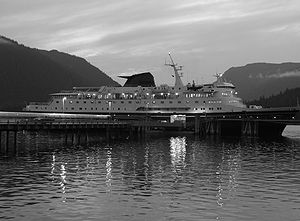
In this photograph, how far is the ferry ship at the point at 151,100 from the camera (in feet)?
347

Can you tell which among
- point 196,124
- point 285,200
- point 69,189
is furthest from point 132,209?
point 196,124

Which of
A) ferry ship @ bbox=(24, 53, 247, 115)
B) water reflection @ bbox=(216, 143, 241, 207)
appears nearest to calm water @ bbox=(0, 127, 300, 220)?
water reflection @ bbox=(216, 143, 241, 207)

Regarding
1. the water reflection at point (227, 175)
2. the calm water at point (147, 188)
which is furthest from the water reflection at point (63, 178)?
the water reflection at point (227, 175)

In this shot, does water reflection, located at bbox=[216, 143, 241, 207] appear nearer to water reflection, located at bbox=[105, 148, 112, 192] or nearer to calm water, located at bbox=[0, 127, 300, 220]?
calm water, located at bbox=[0, 127, 300, 220]

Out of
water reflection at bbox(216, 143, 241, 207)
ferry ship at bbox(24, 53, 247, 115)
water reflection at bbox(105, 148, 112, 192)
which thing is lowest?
water reflection at bbox(216, 143, 241, 207)

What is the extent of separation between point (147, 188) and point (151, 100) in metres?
83.5

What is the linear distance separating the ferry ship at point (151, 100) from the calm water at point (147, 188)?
61320 mm

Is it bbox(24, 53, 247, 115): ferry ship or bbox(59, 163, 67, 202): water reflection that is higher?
bbox(24, 53, 247, 115): ferry ship

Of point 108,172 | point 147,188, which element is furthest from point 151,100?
point 147,188

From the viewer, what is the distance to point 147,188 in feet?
90.1

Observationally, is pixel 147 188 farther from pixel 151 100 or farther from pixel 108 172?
pixel 151 100

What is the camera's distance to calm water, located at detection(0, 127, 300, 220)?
69.4 ft

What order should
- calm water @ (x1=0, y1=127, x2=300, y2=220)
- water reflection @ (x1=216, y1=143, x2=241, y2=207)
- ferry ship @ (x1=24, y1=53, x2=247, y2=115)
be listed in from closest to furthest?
calm water @ (x1=0, y1=127, x2=300, y2=220) < water reflection @ (x1=216, y1=143, x2=241, y2=207) < ferry ship @ (x1=24, y1=53, x2=247, y2=115)

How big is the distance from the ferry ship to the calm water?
61320 millimetres
